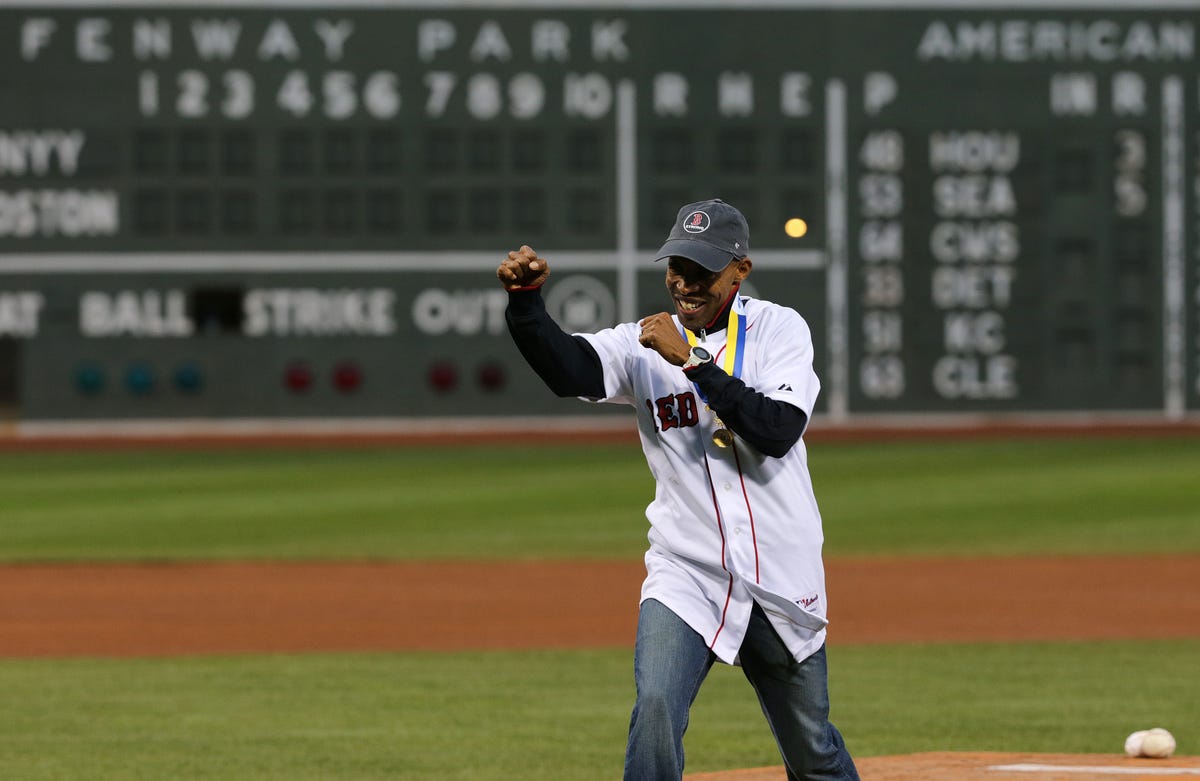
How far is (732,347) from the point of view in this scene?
4.50 metres

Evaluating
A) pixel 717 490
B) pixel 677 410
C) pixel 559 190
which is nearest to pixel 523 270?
pixel 677 410

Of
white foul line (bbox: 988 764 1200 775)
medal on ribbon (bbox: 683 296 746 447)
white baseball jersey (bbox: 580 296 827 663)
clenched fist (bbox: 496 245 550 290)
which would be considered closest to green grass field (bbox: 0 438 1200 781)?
white foul line (bbox: 988 764 1200 775)

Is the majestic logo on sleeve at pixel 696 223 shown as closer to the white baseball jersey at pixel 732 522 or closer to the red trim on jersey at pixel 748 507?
the white baseball jersey at pixel 732 522

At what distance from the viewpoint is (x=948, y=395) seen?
25141 millimetres

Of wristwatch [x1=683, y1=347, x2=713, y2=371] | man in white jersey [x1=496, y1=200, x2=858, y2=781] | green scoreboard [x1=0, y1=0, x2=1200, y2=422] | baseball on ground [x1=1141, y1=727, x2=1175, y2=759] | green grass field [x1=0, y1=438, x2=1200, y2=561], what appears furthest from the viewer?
green scoreboard [x1=0, y1=0, x2=1200, y2=422]

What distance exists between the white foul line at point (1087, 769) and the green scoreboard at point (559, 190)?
757 inches

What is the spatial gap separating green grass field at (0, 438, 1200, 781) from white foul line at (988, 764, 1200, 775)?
800mm

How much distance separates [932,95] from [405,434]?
7.90 meters

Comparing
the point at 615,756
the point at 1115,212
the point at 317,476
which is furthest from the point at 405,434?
the point at 615,756

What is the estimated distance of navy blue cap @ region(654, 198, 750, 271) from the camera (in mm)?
4344

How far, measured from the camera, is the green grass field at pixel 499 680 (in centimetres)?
667

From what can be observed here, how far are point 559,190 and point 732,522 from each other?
2083cm

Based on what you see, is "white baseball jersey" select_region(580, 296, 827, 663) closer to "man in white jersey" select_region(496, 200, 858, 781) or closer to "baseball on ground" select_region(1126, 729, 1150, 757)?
"man in white jersey" select_region(496, 200, 858, 781)

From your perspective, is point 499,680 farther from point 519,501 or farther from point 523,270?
point 519,501
